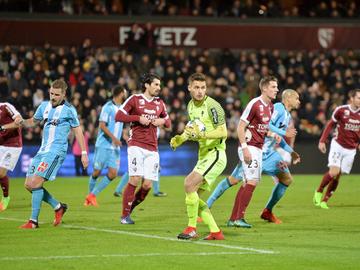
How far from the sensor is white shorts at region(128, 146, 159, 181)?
1344cm

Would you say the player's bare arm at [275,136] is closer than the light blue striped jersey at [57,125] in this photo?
No

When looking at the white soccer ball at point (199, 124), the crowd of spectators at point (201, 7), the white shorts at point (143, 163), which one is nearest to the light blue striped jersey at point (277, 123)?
the white shorts at point (143, 163)

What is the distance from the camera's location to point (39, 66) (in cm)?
2784

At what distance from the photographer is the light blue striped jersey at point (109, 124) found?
17.6 meters

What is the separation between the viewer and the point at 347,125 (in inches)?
695

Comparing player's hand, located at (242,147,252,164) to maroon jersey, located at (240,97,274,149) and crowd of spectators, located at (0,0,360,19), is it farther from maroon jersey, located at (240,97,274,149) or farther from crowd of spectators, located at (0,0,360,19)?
crowd of spectators, located at (0,0,360,19)

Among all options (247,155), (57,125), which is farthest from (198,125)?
(57,125)

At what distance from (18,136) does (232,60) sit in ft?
52.6

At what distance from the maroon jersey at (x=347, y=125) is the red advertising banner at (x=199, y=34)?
16047 millimetres

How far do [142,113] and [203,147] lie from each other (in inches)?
75.2

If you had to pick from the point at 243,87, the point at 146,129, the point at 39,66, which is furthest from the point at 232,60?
the point at 146,129

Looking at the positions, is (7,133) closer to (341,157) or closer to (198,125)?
(198,125)

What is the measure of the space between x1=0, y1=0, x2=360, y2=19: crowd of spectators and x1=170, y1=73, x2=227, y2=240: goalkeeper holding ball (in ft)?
69.8

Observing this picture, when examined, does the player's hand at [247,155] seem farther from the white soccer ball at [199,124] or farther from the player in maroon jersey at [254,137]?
the white soccer ball at [199,124]
